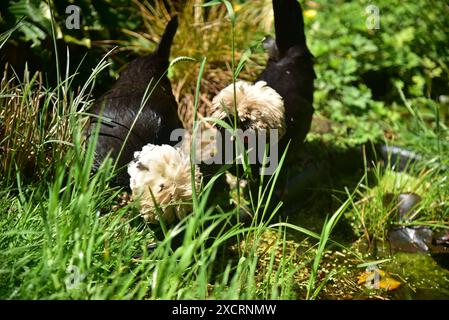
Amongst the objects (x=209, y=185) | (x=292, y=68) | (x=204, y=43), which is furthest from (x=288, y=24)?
(x=209, y=185)

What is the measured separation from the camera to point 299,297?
2.23 metres

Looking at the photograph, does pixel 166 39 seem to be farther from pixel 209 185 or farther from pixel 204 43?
pixel 209 185

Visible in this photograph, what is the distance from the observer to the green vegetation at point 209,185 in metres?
1.81

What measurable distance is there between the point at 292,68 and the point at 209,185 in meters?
1.49

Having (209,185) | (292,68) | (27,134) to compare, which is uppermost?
(292,68)

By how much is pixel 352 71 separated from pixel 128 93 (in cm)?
234

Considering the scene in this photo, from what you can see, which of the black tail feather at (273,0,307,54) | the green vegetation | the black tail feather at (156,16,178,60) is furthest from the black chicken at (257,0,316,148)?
the black tail feather at (156,16,178,60)

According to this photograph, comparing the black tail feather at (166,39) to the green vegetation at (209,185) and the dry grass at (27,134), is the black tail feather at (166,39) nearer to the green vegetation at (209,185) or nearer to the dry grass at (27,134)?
the green vegetation at (209,185)

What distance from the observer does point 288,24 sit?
3.18 metres

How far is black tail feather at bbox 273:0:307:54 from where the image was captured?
3094 mm

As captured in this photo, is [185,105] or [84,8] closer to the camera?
[84,8]

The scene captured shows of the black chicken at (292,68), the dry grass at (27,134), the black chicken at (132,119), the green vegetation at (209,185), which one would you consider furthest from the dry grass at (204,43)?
the dry grass at (27,134)

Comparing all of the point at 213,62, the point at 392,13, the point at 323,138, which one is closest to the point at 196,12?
the point at 213,62
